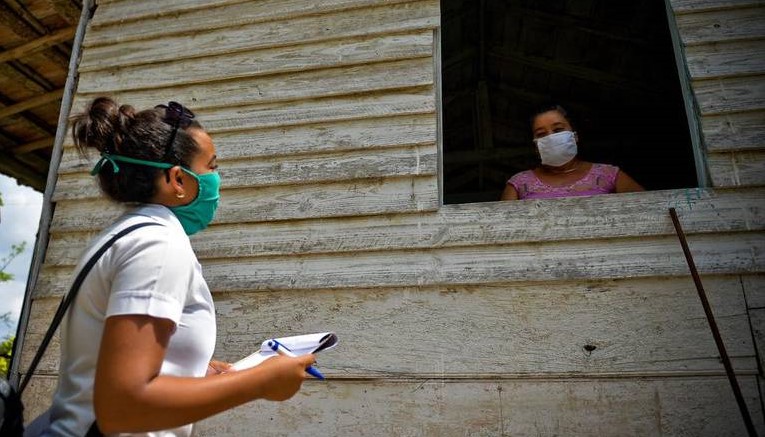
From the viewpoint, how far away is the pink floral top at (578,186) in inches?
133

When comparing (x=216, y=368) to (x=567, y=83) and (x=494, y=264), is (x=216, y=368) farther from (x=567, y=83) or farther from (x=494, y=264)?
(x=567, y=83)

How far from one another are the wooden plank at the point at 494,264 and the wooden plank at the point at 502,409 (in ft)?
1.77

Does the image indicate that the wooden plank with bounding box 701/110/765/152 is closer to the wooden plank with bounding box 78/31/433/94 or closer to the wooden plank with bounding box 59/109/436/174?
the wooden plank with bounding box 59/109/436/174

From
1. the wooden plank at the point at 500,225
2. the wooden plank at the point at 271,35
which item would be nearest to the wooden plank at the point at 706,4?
the wooden plank at the point at 500,225

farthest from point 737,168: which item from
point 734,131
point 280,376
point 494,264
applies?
point 280,376

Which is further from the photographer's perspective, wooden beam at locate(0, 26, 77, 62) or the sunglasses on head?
wooden beam at locate(0, 26, 77, 62)

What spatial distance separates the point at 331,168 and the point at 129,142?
2.07 metres

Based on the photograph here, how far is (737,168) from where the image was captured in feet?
9.91

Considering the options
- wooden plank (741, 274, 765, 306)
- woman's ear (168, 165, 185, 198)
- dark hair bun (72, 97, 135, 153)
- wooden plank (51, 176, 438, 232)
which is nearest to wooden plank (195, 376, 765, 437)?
wooden plank (741, 274, 765, 306)

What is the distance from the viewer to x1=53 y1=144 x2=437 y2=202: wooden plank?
3.41m

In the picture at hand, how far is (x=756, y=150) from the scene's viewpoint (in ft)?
9.93

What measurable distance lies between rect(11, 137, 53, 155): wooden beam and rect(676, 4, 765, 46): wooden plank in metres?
6.95

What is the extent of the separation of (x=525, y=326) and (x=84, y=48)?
3912 millimetres

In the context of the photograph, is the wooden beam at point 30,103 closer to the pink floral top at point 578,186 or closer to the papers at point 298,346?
the pink floral top at point 578,186
